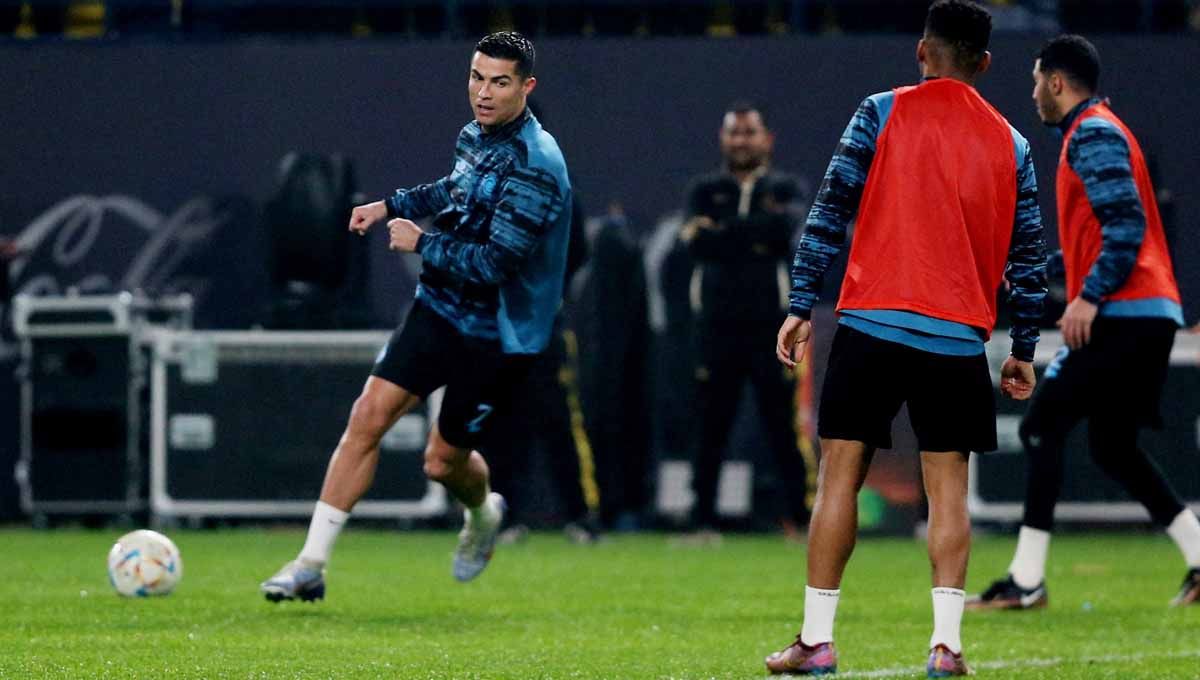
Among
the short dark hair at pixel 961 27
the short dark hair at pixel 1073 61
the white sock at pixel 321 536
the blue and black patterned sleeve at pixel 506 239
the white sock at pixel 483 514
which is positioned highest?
the short dark hair at pixel 961 27

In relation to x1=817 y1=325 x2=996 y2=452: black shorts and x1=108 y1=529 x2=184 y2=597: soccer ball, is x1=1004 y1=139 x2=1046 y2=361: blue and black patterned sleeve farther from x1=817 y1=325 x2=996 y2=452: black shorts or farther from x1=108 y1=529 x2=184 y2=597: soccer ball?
x1=108 y1=529 x2=184 y2=597: soccer ball

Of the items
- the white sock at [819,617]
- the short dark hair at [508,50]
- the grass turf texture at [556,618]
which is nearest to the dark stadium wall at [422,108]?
the grass turf texture at [556,618]

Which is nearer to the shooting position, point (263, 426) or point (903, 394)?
point (903, 394)

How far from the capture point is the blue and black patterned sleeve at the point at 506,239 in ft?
24.7

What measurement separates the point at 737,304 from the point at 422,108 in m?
3.17

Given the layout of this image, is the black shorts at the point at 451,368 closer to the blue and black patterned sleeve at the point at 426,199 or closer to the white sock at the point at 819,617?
the blue and black patterned sleeve at the point at 426,199

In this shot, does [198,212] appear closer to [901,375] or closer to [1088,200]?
[1088,200]

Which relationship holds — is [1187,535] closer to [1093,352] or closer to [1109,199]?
[1093,352]

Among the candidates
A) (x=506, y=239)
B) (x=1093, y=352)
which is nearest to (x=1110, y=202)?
(x=1093, y=352)

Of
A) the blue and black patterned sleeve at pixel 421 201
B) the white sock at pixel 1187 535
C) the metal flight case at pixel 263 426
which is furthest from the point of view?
the metal flight case at pixel 263 426

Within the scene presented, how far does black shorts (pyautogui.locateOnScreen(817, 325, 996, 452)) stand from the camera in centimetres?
588

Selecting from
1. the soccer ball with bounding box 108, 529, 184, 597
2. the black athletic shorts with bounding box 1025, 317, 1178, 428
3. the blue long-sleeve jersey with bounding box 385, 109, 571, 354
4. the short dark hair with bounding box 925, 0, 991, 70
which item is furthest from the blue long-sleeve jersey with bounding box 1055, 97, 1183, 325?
the soccer ball with bounding box 108, 529, 184, 597

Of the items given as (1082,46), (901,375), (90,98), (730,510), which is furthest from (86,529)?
(901,375)

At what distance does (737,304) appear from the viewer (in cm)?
1215
